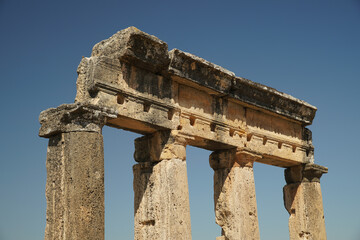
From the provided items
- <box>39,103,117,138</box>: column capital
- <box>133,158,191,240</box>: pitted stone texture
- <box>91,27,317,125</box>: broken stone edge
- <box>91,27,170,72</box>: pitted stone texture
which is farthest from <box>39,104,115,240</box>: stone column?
<box>133,158,191,240</box>: pitted stone texture

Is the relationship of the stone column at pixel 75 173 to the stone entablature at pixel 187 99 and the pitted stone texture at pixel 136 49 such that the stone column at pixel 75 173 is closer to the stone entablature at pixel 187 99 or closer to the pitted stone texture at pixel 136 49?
the stone entablature at pixel 187 99

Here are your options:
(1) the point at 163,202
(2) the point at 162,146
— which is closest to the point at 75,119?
(2) the point at 162,146

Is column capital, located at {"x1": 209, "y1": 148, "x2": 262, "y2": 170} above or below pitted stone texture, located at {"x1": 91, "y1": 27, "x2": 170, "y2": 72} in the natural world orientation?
below

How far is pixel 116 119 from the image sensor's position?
9648mm

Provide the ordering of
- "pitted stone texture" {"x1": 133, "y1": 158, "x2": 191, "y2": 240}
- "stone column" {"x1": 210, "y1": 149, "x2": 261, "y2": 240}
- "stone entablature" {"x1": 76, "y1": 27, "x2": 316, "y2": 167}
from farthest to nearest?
1. "stone column" {"x1": 210, "y1": 149, "x2": 261, "y2": 240}
2. "pitted stone texture" {"x1": 133, "y1": 158, "x2": 191, "y2": 240}
3. "stone entablature" {"x1": 76, "y1": 27, "x2": 316, "y2": 167}

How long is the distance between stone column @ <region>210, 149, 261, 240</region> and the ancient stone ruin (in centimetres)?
2

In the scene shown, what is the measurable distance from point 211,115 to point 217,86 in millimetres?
650

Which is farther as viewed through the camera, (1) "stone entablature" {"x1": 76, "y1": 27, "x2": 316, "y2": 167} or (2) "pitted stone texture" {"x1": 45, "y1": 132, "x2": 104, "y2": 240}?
(1) "stone entablature" {"x1": 76, "y1": 27, "x2": 316, "y2": 167}

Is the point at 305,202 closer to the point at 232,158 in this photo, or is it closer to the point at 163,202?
the point at 232,158

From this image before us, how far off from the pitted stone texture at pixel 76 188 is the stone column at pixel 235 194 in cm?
399

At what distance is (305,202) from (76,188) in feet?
24.8

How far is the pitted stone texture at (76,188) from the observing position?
829cm

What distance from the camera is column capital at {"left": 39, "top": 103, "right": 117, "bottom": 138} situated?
8680 millimetres

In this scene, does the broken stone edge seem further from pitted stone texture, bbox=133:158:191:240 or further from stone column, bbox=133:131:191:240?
pitted stone texture, bbox=133:158:191:240
